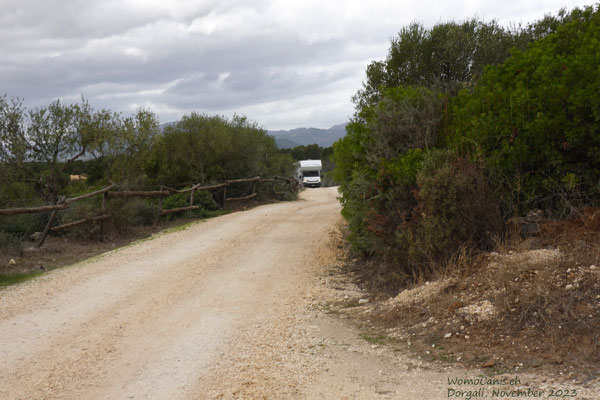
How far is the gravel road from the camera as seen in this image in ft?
15.0

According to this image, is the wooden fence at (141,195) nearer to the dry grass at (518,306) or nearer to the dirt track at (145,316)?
the dirt track at (145,316)

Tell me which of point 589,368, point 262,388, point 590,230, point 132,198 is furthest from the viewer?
point 132,198

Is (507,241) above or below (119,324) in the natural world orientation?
above

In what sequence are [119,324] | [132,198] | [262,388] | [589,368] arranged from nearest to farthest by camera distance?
1. [589,368]
2. [262,388]
3. [119,324]
4. [132,198]

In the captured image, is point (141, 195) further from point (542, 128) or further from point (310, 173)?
point (310, 173)

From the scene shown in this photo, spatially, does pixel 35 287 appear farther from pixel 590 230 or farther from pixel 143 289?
pixel 590 230

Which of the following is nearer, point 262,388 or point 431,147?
point 262,388

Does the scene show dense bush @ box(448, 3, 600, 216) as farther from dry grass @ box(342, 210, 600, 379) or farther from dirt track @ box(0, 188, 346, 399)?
dirt track @ box(0, 188, 346, 399)

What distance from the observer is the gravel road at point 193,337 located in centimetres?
456

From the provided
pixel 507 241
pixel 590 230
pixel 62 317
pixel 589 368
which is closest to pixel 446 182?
pixel 507 241

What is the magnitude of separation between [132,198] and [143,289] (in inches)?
355

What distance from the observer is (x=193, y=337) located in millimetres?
6023

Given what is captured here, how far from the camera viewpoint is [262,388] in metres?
4.46

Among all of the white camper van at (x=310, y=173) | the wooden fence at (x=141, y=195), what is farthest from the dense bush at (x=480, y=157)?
the white camper van at (x=310, y=173)
